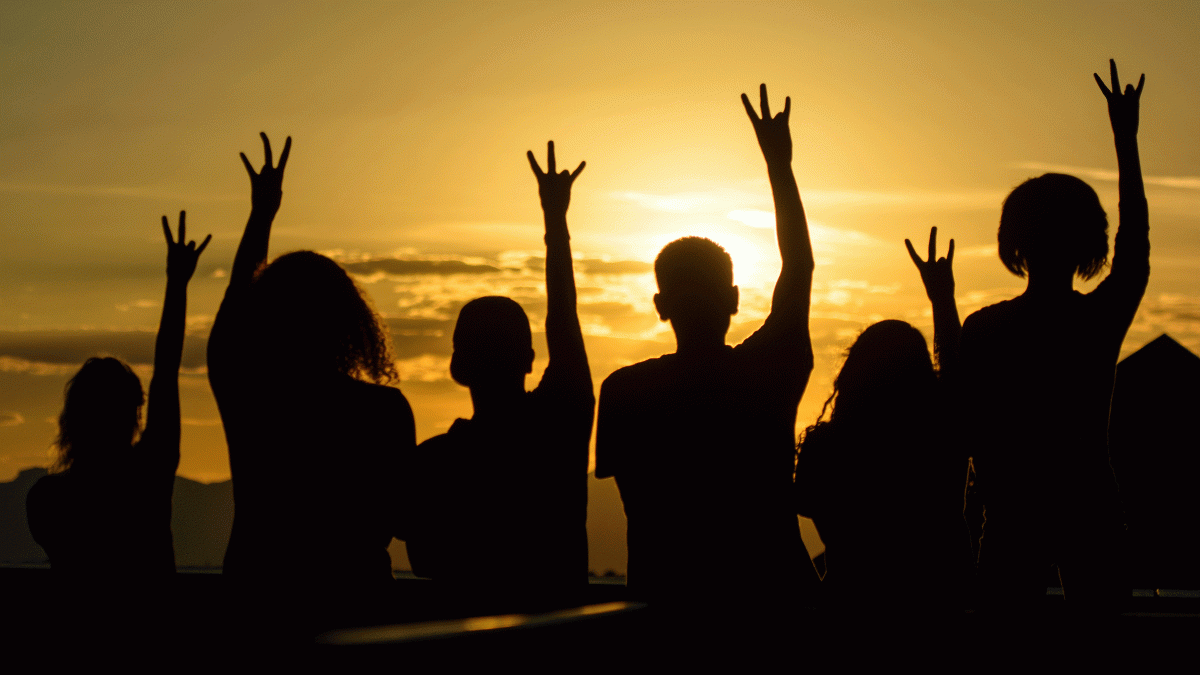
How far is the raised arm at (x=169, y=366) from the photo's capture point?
9.62ft

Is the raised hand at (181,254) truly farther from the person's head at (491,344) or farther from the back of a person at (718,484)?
the back of a person at (718,484)

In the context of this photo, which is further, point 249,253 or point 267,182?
point 267,182

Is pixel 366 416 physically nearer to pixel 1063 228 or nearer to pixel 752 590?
pixel 752 590

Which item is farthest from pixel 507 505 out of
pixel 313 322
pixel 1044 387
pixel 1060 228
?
pixel 1060 228

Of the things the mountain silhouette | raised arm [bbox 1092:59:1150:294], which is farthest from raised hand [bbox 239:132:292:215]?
the mountain silhouette

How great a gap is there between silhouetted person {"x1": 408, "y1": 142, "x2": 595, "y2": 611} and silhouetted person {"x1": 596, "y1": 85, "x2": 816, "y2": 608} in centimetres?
12

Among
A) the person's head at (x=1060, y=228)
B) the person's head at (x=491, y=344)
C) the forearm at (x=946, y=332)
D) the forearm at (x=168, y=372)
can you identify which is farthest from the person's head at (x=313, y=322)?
the person's head at (x=1060, y=228)

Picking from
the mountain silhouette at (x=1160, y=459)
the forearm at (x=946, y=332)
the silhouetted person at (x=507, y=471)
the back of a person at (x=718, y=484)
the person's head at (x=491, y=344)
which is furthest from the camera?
the mountain silhouette at (x=1160, y=459)

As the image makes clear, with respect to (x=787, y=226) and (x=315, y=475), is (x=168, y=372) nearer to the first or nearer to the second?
(x=315, y=475)

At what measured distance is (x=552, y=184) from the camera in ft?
10.2

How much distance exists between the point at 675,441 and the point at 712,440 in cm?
9

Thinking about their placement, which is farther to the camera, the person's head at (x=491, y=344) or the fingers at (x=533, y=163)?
the fingers at (x=533, y=163)

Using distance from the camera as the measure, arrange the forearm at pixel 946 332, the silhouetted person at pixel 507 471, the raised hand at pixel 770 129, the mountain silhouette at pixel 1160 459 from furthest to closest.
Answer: the mountain silhouette at pixel 1160 459 → the forearm at pixel 946 332 → the raised hand at pixel 770 129 → the silhouetted person at pixel 507 471

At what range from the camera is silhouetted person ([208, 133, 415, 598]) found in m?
2.37
